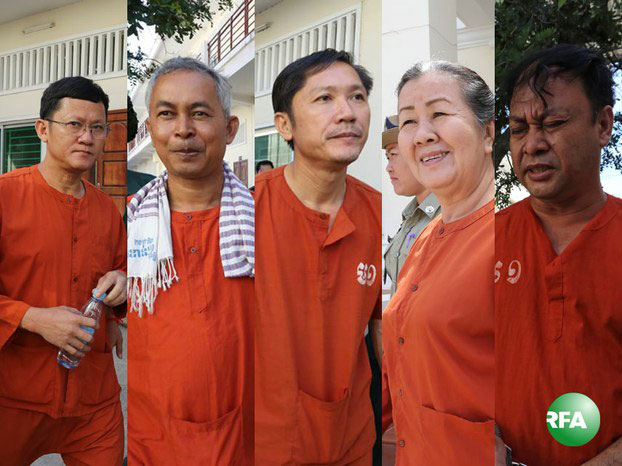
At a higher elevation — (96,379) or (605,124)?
(605,124)

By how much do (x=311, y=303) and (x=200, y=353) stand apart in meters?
0.34

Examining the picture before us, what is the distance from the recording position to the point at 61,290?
5.92ft

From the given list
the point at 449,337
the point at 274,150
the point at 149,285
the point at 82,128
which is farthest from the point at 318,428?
the point at 82,128

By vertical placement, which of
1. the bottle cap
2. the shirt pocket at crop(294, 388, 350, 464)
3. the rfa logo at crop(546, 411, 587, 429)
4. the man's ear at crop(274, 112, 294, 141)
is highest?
the man's ear at crop(274, 112, 294, 141)

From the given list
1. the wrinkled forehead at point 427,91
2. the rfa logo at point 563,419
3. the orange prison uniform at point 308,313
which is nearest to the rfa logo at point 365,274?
the orange prison uniform at point 308,313

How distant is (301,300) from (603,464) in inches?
41.7

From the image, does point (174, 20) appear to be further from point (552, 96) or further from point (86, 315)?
point (552, 96)

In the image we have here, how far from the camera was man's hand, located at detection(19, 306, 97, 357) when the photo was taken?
176 cm

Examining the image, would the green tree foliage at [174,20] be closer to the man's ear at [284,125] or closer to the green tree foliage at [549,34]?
the man's ear at [284,125]

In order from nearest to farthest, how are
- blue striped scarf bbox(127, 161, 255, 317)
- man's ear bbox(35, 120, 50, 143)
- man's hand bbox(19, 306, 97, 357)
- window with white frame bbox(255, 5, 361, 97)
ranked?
window with white frame bbox(255, 5, 361, 97) → blue striped scarf bbox(127, 161, 255, 317) → man's hand bbox(19, 306, 97, 357) → man's ear bbox(35, 120, 50, 143)

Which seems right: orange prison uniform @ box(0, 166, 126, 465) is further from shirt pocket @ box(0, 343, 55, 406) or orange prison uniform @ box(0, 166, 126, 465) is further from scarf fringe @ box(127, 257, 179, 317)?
scarf fringe @ box(127, 257, 179, 317)

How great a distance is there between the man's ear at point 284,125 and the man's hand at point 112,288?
75 centimetres

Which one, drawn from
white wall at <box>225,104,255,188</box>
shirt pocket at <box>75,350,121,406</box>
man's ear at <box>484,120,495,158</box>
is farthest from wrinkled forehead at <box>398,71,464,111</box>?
shirt pocket at <box>75,350,121,406</box>

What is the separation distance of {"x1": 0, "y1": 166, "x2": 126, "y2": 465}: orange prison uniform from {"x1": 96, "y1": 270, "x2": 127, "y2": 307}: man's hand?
0.05 metres
